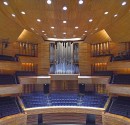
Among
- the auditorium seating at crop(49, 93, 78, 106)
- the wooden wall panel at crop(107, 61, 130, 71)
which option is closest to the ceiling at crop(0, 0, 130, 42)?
the wooden wall panel at crop(107, 61, 130, 71)

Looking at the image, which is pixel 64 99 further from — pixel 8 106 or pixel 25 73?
pixel 8 106

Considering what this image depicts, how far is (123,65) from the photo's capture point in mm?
13906

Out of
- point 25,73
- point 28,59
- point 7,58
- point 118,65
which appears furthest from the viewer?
point 25,73

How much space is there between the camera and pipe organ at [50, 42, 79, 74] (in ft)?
55.1

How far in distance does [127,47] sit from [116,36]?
1.85m

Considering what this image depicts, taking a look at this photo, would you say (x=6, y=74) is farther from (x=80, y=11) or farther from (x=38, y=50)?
(x=80, y=11)

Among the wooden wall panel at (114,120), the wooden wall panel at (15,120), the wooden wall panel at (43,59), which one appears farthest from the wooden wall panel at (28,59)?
the wooden wall panel at (114,120)

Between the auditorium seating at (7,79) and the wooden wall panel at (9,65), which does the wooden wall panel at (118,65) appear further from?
the auditorium seating at (7,79)

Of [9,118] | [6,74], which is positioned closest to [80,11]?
[9,118]

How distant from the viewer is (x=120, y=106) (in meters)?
14.0

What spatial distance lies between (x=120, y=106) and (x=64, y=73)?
5337 mm

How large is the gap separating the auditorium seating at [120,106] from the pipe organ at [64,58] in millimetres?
4102

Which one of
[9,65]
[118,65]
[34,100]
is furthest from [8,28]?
[118,65]

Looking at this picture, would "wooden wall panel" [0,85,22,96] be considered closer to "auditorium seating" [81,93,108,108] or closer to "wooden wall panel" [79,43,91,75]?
"auditorium seating" [81,93,108,108]
